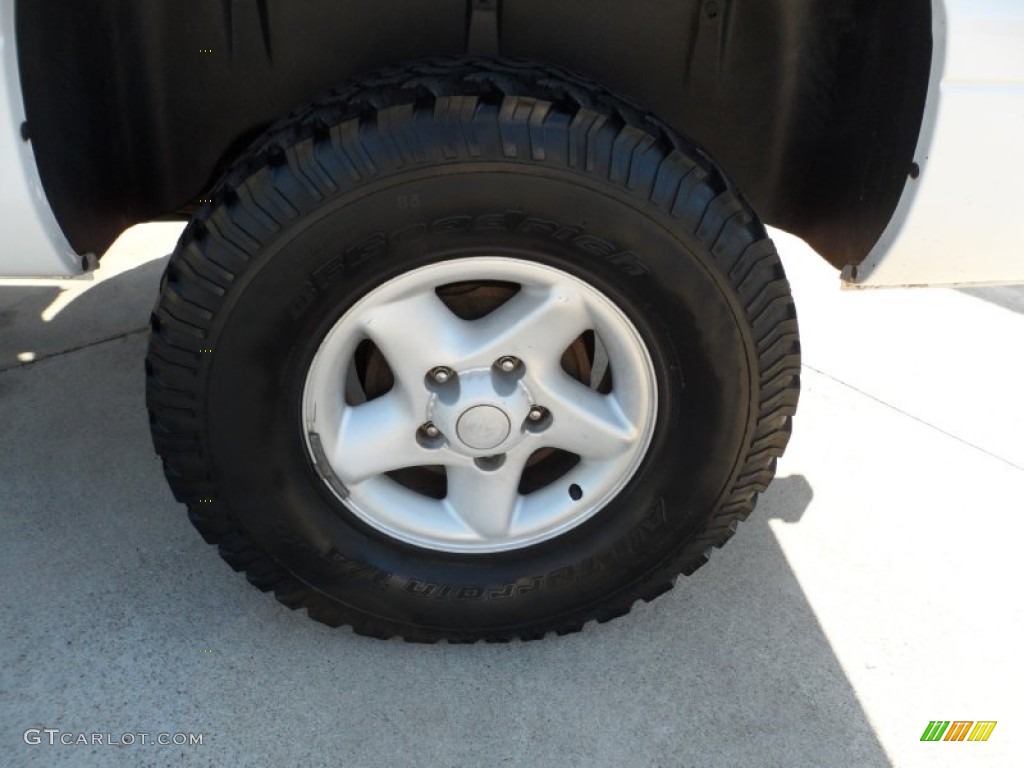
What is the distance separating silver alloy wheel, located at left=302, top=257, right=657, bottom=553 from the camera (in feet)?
5.36

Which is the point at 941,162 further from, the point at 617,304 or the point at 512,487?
the point at 512,487

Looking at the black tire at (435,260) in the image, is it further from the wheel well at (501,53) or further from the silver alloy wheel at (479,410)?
the wheel well at (501,53)

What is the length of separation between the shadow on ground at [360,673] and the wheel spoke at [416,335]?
0.62m

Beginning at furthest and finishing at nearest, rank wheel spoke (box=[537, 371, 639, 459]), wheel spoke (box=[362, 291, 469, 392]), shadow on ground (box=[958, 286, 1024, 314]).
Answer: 1. shadow on ground (box=[958, 286, 1024, 314])
2. wheel spoke (box=[537, 371, 639, 459])
3. wheel spoke (box=[362, 291, 469, 392])

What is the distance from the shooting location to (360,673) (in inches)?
72.2

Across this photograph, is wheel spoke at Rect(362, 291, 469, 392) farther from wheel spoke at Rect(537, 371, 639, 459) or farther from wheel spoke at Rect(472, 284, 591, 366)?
wheel spoke at Rect(537, 371, 639, 459)

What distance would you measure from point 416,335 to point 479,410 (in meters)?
0.18

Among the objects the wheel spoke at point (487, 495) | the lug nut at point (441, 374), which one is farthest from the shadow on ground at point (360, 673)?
the lug nut at point (441, 374)

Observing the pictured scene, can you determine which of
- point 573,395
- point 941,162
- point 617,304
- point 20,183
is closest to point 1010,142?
point 941,162

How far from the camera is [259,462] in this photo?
5.53 ft

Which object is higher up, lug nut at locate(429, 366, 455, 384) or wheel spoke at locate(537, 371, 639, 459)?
lug nut at locate(429, 366, 455, 384)

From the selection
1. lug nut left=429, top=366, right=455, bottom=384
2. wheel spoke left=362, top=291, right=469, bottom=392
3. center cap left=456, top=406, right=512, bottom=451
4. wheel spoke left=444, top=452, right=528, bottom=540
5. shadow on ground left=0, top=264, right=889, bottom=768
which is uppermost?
wheel spoke left=362, top=291, right=469, bottom=392

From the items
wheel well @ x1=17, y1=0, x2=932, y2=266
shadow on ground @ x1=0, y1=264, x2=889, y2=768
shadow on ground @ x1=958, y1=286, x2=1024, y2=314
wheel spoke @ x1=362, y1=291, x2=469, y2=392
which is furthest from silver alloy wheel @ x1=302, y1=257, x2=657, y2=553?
shadow on ground @ x1=958, y1=286, x2=1024, y2=314

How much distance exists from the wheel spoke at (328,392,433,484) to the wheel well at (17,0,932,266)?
0.61m
